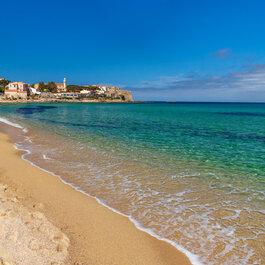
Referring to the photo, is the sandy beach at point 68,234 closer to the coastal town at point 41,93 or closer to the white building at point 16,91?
the coastal town at point 41,93

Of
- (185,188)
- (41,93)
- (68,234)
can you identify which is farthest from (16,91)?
(68,234)

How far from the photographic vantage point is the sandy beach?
11.7 feet

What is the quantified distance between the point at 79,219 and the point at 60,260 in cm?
179

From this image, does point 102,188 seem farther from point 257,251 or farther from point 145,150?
point 145,150

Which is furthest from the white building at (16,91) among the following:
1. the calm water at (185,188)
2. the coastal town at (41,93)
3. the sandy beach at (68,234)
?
the sandy beach at (68,234)

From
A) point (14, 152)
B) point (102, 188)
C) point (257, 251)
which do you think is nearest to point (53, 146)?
point (14, 152)

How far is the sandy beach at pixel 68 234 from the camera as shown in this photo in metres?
3.56

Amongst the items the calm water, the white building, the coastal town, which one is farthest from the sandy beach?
the white building

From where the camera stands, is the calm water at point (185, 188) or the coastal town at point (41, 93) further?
the coastal town at point (41, 93)

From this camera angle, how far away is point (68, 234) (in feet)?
14.7

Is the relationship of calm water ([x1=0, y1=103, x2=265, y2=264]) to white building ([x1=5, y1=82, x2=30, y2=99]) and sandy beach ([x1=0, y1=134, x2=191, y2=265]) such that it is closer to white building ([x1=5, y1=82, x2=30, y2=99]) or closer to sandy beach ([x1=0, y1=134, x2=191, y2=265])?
sandy beach ([x1=0, y1=134, x2=191, y2=265])

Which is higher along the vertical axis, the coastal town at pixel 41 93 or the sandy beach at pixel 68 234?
the coastal town at pixel 41 93

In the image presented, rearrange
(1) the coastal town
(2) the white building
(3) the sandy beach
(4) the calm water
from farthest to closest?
(1) the coastal town, (2) the white building, (4) the calm water, (3) the sandy beach

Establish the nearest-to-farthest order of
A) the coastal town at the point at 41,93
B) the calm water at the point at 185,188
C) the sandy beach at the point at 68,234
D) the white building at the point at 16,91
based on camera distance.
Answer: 1. the sandy beach at the point at 68,234
2. the calm water at the point at 185,188
3. the white building at the point at 16,91
4. the coastal town at the point at 41,93
